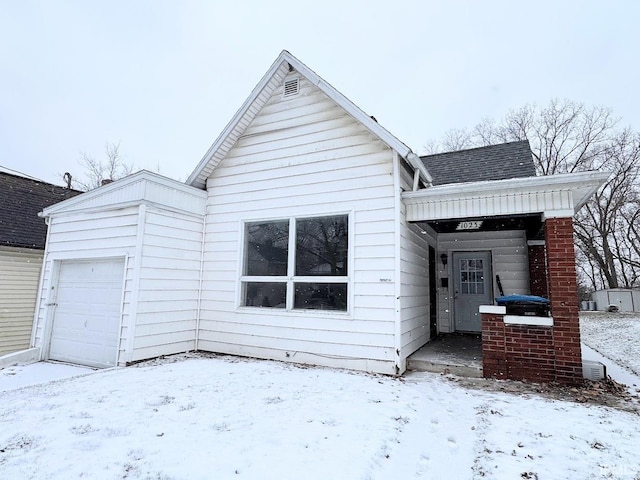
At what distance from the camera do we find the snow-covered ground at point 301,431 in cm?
263

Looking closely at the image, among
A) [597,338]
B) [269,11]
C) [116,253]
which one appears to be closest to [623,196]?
[597,338]

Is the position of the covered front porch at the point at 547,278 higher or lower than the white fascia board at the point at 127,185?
lower

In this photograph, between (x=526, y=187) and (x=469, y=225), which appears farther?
(x=469, y=225)

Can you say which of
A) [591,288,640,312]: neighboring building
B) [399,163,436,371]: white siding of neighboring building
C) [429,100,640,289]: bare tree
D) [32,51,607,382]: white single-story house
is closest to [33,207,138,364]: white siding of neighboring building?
[32,51,607,382]: white single-story house

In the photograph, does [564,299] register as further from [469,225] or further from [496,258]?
[496,258]

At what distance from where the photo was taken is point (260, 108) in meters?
7.16

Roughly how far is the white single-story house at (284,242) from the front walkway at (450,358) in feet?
0.91

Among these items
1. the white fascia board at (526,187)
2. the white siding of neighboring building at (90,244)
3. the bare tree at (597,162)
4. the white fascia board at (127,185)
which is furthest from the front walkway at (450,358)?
the bare tree at (597,162)

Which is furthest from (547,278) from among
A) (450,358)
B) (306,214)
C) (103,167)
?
(103,167)

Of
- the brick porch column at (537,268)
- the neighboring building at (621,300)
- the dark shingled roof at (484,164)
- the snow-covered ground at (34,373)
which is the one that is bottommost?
the snow-covered ground at (34,373)

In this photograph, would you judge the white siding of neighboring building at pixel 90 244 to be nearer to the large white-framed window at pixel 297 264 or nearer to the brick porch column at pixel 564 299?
the large white-framed window at pixel 297 264

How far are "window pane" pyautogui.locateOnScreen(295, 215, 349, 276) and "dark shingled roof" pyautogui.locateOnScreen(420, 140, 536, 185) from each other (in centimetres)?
359

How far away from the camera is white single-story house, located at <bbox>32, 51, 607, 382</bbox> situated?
561 cm

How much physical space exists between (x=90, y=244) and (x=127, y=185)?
1589 mm
